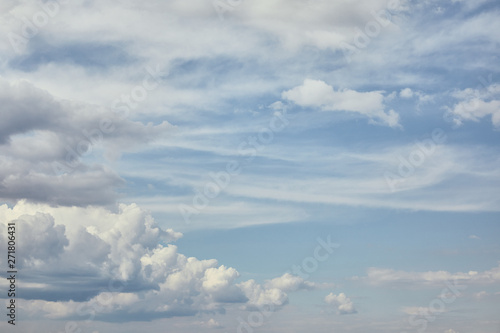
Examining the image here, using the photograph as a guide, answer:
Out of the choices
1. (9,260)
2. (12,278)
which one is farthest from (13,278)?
(9,260)

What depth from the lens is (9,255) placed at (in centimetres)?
14875

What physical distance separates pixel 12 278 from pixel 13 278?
0.63m

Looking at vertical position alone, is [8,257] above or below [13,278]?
above

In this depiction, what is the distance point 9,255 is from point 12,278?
1524 cm

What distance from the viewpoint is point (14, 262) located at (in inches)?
5999

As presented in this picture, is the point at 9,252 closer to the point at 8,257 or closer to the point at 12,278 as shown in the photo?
the point at 8,257

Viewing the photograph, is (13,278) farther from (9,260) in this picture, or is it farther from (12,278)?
(9,260)

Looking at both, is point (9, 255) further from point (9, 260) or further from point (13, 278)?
point (13, 278)

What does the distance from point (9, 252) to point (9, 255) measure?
1.53 metres

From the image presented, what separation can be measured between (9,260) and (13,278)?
1178cm

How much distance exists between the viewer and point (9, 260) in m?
150

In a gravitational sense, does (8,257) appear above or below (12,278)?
above

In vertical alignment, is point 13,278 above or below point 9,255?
below

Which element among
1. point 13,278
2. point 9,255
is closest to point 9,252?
point 9,255
